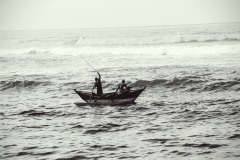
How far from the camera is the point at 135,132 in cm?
1305

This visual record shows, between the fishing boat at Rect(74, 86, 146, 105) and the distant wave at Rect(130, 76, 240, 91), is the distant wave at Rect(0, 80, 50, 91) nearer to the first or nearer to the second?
the distant wave at Rect(130, 76, 240, 91)

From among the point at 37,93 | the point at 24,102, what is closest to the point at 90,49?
the point at 37,93

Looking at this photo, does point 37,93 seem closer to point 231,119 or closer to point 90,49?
point 231,119

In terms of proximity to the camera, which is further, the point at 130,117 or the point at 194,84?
the point at 194,84

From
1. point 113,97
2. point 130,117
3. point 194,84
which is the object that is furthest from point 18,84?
point 130,117

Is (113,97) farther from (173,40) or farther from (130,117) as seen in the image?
(173,40)

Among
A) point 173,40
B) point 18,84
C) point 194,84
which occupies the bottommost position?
point 194,84

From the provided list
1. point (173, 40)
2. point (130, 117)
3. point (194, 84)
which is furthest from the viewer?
point (173, 40)

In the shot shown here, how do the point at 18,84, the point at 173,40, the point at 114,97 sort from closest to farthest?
1. the point at 114,97
2. the point at 18,84
3. the point at 173,40

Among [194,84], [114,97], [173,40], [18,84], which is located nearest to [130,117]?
[114,97]

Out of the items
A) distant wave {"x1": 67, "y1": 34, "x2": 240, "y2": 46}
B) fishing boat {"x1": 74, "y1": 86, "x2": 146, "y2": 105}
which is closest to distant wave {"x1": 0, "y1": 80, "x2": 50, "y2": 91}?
fishing boat {"x1": 74, "y1": 86, "x2": 146, "y2": 105}

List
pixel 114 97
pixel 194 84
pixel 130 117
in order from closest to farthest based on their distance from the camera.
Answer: pixel 130 117 < pixel 114 97 < pixel 194 84

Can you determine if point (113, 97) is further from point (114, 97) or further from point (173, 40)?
point (173, 40)

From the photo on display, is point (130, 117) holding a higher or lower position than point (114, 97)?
lower
